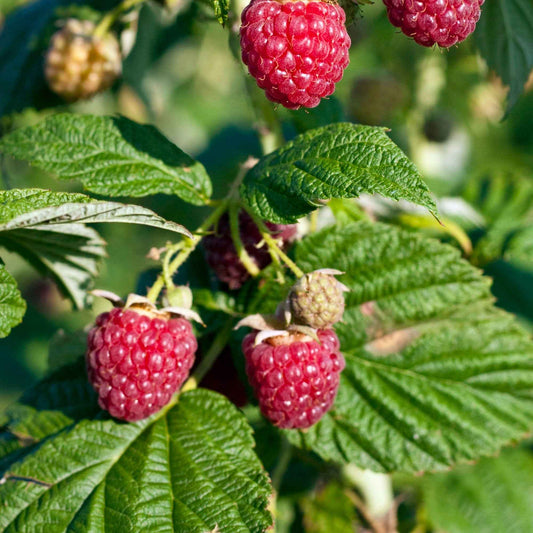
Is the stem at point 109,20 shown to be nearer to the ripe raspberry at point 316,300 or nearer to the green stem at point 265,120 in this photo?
the green stem at point 265,120

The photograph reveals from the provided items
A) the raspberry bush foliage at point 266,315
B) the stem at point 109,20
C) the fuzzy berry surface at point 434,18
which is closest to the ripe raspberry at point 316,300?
the raspberry bush foliage at point 266,315

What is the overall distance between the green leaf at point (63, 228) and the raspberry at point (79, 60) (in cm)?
68

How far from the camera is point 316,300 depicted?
123cm

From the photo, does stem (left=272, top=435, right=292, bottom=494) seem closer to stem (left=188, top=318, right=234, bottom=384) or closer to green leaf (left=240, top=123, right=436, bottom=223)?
stem (left=188, top=318, right=234, bottom=384)

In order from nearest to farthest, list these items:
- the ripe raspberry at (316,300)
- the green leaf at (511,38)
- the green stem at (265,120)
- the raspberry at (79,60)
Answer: the ripe raspberry at (316,300) < the green leaf at (511,38) < the green stem at (265,120) < the raspberry at (79,60)

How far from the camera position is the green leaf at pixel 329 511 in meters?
1.94

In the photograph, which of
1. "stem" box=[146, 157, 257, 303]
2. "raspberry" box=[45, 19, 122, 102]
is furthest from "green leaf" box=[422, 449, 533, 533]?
"raspberry" box=[45, 19, 122, 102]

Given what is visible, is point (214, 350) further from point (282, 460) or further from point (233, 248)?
point (282, 460)

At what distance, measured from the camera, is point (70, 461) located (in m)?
1.34

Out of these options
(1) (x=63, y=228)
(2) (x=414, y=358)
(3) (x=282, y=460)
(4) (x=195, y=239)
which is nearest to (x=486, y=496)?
(3) (x=282, y=460)

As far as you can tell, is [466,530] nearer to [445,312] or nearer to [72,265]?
[445,312]

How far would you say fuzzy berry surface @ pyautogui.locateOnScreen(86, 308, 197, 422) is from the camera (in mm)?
1271

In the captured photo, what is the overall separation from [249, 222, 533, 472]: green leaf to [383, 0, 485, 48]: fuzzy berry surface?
0.43 m

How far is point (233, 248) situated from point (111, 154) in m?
0.30
